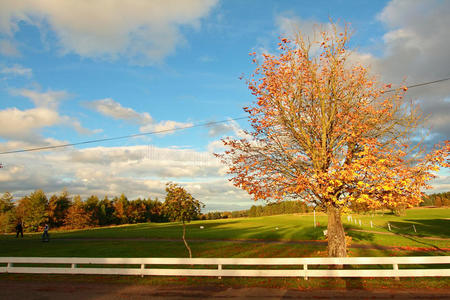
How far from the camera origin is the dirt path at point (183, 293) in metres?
9.72

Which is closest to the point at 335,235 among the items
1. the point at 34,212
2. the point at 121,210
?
the point at 34,212

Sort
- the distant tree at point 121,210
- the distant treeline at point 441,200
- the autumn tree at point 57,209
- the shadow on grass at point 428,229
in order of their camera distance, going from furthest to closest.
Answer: the distant treeline at point 441,200 → the distant tree at point 121,210 → the autumn tree at point 57,209 → the shadow on grass at point 428,229

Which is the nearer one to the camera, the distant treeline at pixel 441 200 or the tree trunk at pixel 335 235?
the tree trunk at pixel 335 235

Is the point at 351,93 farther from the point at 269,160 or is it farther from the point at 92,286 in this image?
the point at 92,286

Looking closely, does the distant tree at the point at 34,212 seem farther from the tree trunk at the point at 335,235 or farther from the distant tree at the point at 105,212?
the tree trunk at the point at 335,235

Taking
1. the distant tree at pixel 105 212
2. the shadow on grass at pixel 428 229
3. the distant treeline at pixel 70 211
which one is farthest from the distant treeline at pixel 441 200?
the distant tree at pixel 105 212

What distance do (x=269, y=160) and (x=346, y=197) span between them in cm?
430

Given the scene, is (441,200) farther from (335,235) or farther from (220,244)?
(335,235)

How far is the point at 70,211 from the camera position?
281 feet

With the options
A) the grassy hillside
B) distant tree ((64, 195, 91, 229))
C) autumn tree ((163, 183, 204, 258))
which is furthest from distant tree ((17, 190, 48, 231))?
autumn tree ((163, 183, 204, 258))

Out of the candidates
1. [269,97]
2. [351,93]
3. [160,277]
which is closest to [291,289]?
[160,277]

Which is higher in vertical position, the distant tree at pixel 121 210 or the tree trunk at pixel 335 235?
the tree trunk at pixel 335 235

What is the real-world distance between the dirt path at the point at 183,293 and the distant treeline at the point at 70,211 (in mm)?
58885

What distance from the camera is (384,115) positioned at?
14281 mm
